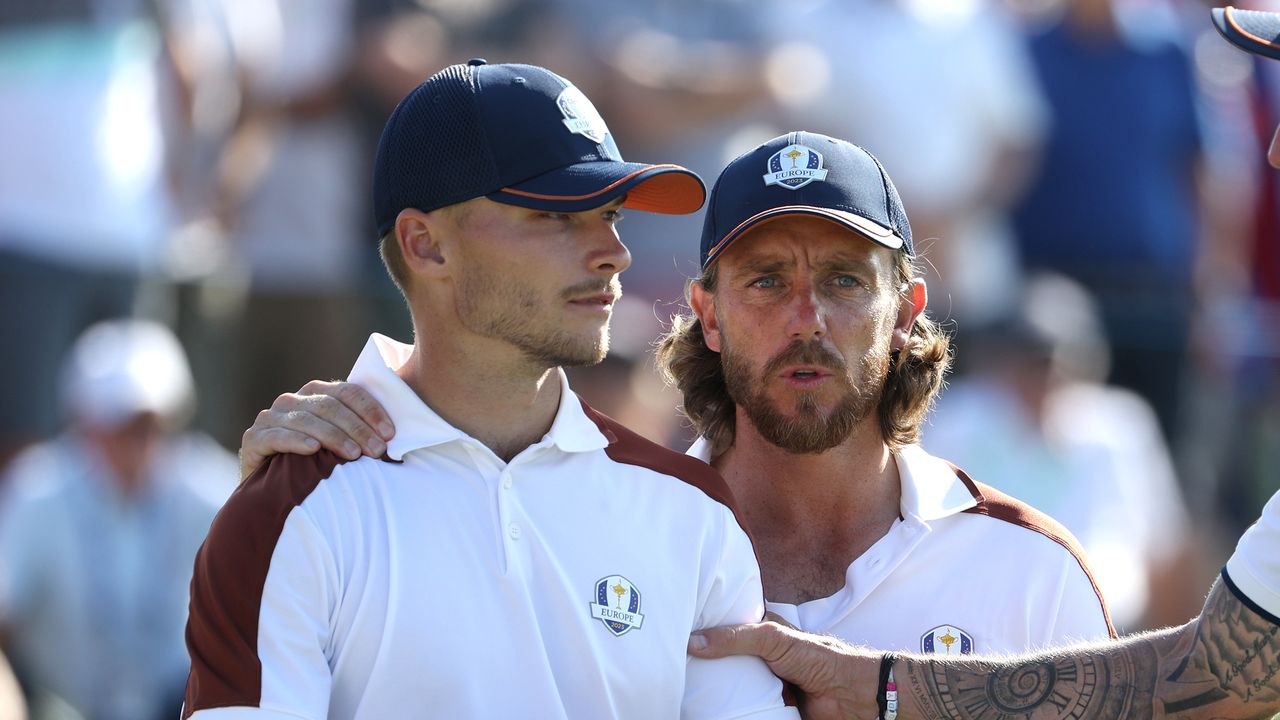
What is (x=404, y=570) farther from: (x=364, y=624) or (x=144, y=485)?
(x=144, y=485)

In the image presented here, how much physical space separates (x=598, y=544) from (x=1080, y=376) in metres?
4.67

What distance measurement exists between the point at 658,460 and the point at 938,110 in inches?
192

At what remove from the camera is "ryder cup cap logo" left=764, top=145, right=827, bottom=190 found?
3.75m

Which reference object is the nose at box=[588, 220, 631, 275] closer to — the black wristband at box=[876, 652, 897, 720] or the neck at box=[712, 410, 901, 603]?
the neck at box=[712, 410, 901, 603]

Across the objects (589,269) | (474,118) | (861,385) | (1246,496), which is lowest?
(1246,496)

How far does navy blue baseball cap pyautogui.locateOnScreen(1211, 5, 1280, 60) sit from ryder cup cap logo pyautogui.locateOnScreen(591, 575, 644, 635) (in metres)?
1.58

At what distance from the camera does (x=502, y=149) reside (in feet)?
10.9

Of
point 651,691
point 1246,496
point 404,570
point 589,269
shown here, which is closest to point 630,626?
point 651,691

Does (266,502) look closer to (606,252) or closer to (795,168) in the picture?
(606,252)

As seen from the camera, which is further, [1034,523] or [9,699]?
[9,699]

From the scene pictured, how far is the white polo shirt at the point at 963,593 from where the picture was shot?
145 inches

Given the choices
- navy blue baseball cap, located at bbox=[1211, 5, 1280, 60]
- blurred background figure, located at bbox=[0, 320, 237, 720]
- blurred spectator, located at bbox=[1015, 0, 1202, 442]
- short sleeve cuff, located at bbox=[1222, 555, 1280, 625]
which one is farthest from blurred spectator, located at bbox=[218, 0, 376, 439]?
short sleeve cuff, located at bbox=[1222, 555, 1280, 625]

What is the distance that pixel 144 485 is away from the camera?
257 inches

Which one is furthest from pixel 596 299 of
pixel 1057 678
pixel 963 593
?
pixel 1057 678
